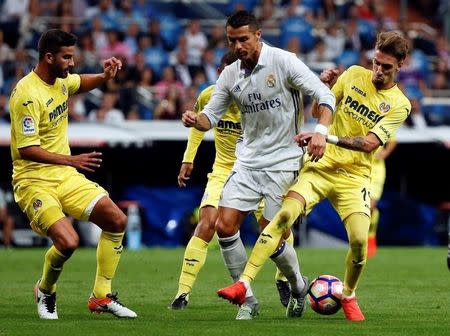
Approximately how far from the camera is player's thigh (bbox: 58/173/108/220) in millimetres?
11188

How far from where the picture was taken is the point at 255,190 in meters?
11.2

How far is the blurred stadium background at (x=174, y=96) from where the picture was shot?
24203 mm

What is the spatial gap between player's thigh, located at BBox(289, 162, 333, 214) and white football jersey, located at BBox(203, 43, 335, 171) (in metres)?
0.15

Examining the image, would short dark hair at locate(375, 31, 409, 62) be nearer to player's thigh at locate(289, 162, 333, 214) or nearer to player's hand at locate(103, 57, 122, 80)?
player's thigh at locate(289, 162, 333, 214)

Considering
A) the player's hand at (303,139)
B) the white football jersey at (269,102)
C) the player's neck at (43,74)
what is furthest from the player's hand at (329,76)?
the player's neck at (43,74)

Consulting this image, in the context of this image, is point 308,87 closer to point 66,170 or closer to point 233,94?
point 233,94

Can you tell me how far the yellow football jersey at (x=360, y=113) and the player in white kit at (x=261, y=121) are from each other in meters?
0.44

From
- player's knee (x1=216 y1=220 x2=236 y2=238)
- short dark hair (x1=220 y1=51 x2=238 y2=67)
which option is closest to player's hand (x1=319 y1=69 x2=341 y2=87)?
short dark hair (x1=220 y1=51 x2=238 y2=67)

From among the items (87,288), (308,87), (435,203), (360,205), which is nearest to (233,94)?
(308,87)

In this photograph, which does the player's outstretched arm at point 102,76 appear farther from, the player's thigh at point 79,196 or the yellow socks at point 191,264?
the yellow socks at point 191,264

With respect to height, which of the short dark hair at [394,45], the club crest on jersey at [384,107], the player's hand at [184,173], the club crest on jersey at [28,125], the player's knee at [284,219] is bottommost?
the player's hand at [184,173]

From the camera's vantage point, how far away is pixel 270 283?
1551 cm

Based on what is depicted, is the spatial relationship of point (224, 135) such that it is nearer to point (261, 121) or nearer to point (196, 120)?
point (261, 121)

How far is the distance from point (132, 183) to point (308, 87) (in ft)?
48.2
